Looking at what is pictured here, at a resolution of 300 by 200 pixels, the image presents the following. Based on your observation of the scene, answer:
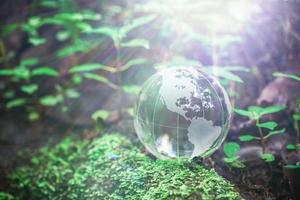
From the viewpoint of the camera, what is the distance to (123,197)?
11.4 feet

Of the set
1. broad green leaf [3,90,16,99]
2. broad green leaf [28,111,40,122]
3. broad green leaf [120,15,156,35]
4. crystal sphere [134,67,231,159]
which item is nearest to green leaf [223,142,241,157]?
crystal sphere [134,67,231,159]

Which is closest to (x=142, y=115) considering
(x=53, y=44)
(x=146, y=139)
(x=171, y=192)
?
(x=146, y=139)

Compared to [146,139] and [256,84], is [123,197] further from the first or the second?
[256,84]

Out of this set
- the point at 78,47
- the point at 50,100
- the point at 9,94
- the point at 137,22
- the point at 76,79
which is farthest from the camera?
the point at 9,94

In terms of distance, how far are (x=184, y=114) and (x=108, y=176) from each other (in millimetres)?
1358

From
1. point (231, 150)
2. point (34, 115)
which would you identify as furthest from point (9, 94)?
point (231, 150)

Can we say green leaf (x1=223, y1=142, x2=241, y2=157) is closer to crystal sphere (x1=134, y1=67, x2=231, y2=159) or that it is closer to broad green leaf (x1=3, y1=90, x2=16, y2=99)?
crystal sphere (x1=134, y1=67, x2=231, y2=159)

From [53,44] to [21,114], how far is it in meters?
1.77

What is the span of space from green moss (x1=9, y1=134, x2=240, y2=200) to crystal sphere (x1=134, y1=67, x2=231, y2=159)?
244 millimetres

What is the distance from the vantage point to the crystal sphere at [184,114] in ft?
10.0

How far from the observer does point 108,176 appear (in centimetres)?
385

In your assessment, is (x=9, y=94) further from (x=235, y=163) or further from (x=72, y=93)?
(x=235, y=163)

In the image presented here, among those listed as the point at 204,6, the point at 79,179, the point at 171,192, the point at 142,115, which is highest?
the point at 204,6

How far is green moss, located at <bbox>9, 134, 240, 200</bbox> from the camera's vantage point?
123 inches
